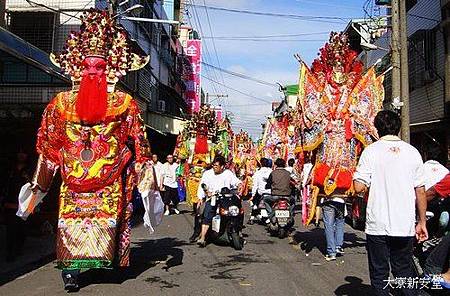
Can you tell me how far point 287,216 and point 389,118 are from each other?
21.8 ft

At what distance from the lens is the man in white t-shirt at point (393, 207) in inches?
183

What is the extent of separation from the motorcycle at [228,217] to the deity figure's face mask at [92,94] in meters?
3.81

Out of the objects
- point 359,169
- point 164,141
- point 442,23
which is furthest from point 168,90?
point 359,169

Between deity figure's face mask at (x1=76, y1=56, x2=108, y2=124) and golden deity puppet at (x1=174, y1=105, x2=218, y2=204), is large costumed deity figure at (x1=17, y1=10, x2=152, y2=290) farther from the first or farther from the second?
golden deity puppet at (x1=174, y1=105, x2=218, y2=204)

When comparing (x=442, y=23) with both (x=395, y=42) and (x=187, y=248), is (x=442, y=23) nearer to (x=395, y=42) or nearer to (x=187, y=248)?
(x=395, y=42)

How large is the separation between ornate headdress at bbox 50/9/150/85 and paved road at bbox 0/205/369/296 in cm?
268

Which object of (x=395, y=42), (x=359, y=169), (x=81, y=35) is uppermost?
(x=395, y=42)

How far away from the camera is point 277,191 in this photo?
11.4 meters

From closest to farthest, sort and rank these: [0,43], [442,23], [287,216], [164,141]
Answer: [0,43] → [287,216] → [442,23] → [164,141]

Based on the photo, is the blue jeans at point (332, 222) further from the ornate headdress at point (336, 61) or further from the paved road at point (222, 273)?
the ornate headdress at point (336, 61)

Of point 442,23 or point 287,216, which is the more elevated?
point 442,23

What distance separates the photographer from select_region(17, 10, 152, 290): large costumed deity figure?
21.1ft

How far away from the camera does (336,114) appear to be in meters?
8.98

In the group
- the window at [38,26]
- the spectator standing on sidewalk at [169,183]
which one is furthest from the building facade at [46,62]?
the spectator standing on sidewalk at [169,183]
